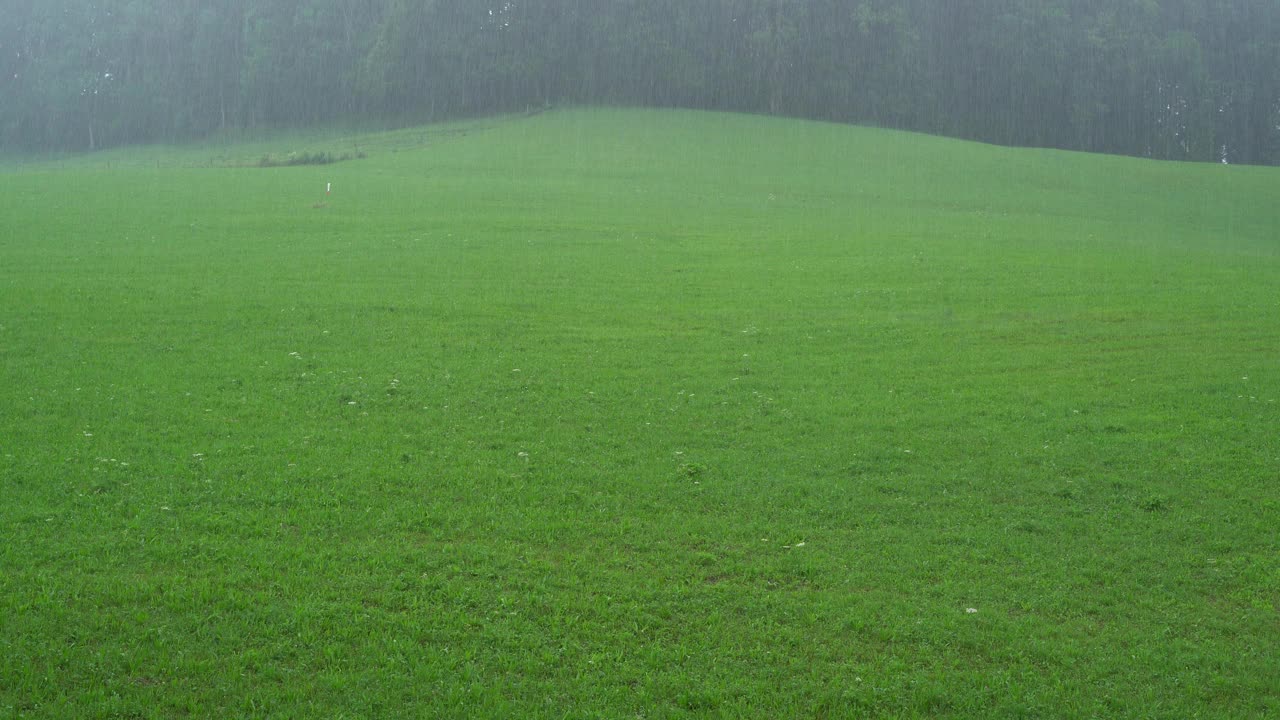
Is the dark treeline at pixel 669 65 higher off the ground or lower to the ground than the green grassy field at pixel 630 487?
higher

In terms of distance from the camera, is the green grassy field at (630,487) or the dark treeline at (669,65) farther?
the dark treeline at (669,65)

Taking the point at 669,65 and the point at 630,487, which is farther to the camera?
the point at 669,65

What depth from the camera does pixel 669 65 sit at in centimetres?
6825

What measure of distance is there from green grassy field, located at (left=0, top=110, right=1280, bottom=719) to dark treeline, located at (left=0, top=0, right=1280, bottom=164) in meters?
47.7

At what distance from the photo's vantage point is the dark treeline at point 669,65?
68.6m

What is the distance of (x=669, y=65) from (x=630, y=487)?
6247 cm

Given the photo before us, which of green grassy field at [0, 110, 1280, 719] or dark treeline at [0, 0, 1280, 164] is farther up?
dark treeline at [0, 0, 1280, 164]

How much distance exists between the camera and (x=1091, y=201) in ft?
137

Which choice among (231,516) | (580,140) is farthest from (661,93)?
(231,516)

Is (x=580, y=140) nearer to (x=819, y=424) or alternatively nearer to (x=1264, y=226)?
(x=1264, y=226)

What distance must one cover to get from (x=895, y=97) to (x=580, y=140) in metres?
29.7

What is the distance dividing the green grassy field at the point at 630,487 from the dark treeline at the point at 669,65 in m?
47.7

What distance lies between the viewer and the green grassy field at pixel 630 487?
6.38 meters

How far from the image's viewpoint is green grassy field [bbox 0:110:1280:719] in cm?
638
